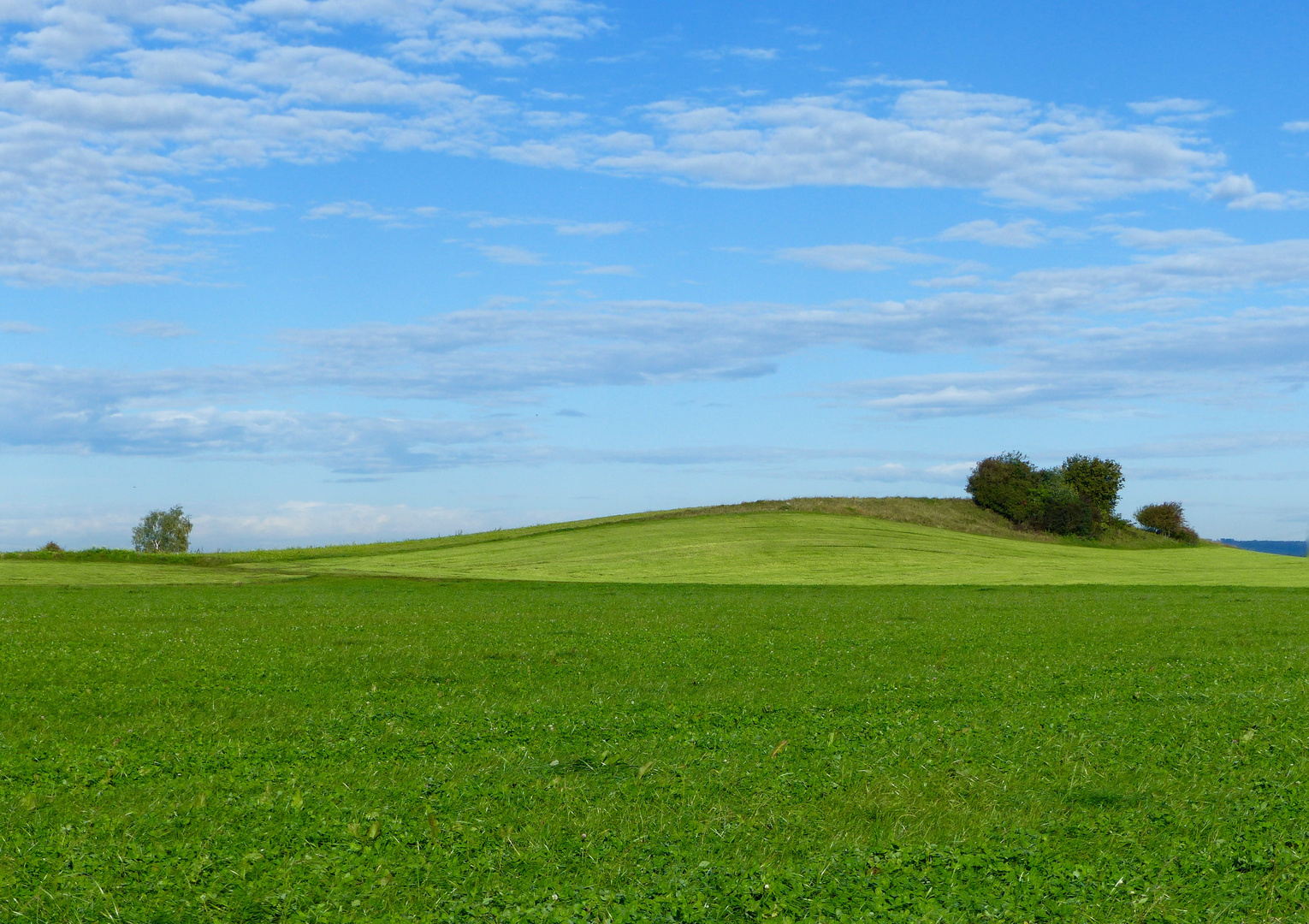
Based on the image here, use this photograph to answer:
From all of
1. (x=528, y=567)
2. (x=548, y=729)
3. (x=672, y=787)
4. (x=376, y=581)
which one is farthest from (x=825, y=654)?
(x=528, y=567)

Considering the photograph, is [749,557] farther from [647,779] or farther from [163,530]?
[163,530]

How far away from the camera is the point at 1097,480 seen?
102 metres

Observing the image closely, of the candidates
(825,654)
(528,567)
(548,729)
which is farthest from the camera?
(528,567)

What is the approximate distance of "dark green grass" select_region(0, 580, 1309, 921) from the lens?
774 centimetres

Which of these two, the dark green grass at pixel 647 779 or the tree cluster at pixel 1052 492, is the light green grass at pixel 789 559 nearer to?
the tree cluster at pixel 1052 492

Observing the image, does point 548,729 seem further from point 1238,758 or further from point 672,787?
point 1238,758

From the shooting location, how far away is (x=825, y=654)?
65.9 ft

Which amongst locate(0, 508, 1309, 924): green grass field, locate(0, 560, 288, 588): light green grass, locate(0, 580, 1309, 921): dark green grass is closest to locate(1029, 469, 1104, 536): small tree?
locate(0, 508, 1309, 924): green grass field

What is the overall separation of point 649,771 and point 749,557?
1936 inches

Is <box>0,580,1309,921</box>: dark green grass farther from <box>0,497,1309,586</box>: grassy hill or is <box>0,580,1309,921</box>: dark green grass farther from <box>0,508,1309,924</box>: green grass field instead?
<box>0,497,1309,586</box>: grassy hill

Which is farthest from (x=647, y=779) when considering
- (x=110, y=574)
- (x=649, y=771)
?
(x=110, y=574)

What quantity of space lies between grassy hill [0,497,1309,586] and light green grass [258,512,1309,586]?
13cm

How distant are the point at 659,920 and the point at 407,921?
1869 millimetres

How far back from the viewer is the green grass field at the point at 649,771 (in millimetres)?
7754
